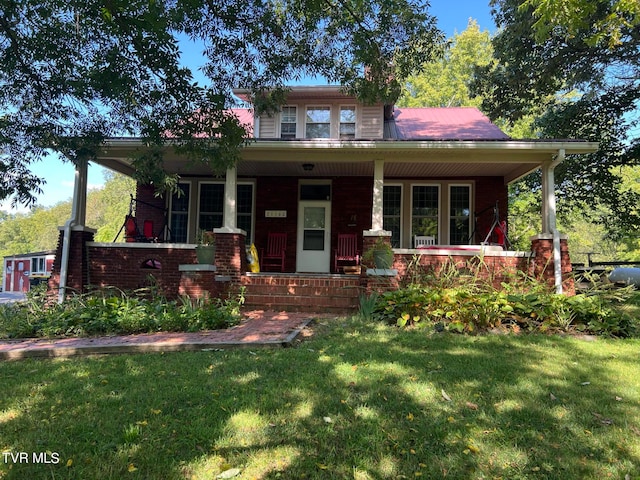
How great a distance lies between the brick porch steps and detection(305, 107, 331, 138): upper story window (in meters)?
4.81

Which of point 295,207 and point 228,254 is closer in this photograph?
point 228,254

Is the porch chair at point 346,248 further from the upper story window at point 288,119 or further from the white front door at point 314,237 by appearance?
the upper story window at point 288,119

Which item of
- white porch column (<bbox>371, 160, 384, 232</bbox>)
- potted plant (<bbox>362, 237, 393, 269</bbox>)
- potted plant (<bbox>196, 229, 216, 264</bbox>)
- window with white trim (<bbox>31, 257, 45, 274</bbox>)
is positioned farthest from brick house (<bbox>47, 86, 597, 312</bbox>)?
window with white trim (<bbox>31, 257, 45, 274</bbox>)

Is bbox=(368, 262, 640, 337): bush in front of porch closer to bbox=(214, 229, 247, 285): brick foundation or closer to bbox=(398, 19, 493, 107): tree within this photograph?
bbox=(214, 229, 247, 285): brick foundation

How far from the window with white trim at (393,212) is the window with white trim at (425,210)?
34 cm

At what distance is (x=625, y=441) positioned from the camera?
8.60 feet

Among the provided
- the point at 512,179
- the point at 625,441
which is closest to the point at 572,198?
the point at 512,179

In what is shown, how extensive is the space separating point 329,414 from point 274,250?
7.98m

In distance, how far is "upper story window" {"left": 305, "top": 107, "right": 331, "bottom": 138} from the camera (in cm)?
1102

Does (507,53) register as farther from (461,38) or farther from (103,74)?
(461,38)

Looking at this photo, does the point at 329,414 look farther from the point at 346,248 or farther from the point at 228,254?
the point at 346,248

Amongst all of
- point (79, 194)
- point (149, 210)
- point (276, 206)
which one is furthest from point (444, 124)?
point (79, 194)

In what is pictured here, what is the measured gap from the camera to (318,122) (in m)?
11.0

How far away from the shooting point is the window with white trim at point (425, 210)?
35.3 feet
